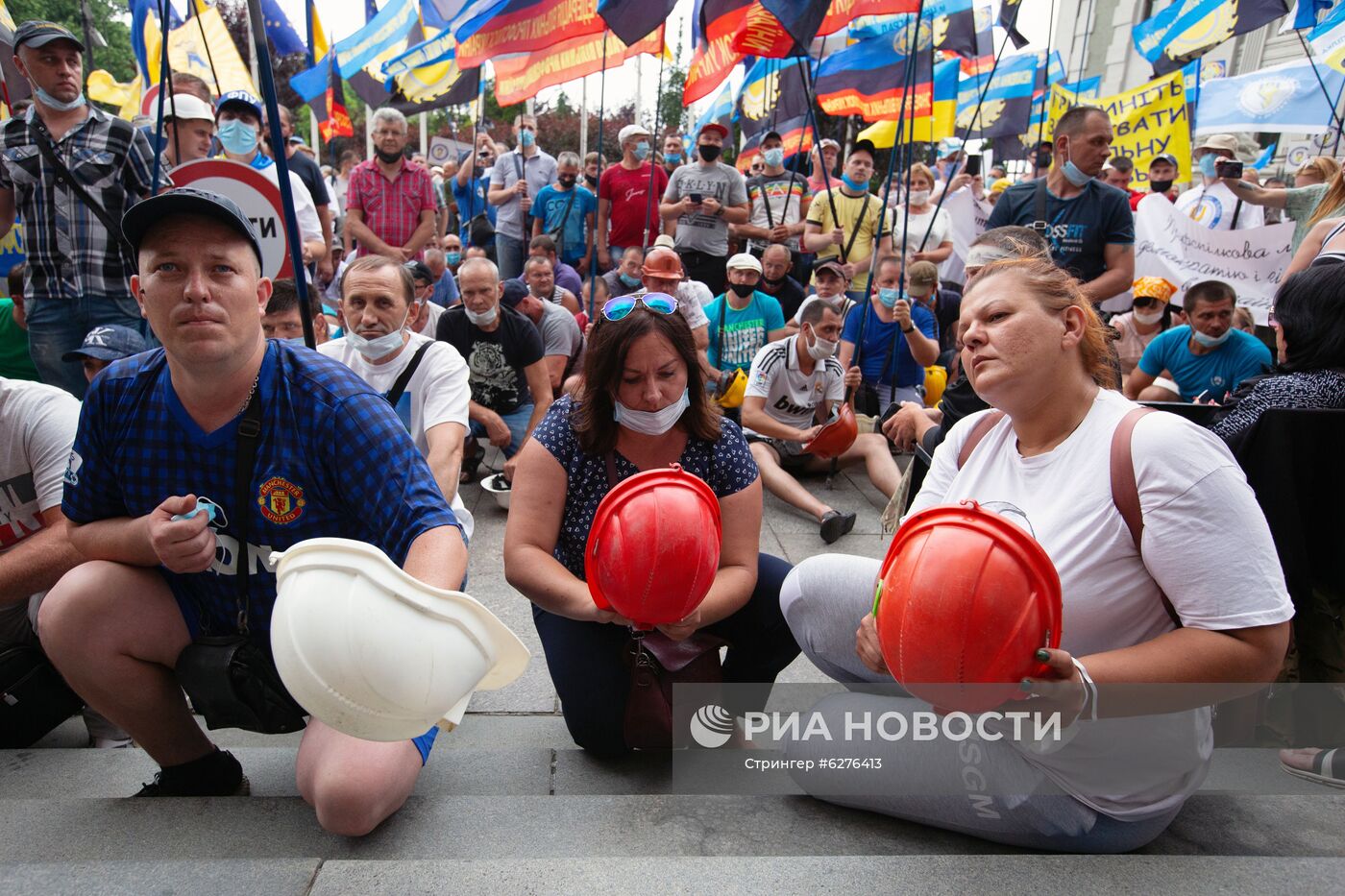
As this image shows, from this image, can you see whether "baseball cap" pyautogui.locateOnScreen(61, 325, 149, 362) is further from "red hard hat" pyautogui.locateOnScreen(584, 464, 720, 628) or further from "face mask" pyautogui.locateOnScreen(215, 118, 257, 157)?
"face mask" pyautogui.locateOnScreen(215, 118, 257, 157)

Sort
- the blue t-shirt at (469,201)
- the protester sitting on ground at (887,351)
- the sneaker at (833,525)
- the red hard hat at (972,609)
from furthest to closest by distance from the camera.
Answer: the blue t-shirt at (469,201) < the protester sitting on ground at (887,351) < the sneaker at (833,525) < the red hard hat at (972,609)

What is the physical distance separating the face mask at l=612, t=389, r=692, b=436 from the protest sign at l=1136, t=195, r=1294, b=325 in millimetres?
5964

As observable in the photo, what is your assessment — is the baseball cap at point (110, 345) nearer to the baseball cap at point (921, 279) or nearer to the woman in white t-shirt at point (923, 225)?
the baseball cap at point (921, 279)

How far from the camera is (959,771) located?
1993 millimetres

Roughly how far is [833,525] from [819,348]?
134 cm

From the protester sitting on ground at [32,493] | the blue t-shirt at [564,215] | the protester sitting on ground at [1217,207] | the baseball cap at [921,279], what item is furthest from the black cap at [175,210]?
the protester sitting on ground at [1217,207]

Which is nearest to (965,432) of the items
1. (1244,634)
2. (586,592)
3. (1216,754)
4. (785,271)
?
(1244,634)

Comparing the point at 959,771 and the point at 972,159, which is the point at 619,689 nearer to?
the point at 959,771

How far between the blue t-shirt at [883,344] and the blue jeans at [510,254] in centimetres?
403

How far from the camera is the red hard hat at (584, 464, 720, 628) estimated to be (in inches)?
76.9

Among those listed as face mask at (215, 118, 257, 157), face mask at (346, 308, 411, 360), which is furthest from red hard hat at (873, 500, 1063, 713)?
face mask at (215, 118, 257, 157)

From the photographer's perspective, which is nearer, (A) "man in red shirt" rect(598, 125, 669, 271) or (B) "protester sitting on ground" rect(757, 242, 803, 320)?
(B) "protester sitting on ground" rect(757, 242, 803, 320)

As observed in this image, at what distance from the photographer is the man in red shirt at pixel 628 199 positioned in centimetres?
884

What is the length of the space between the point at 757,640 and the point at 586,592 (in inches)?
24.3
